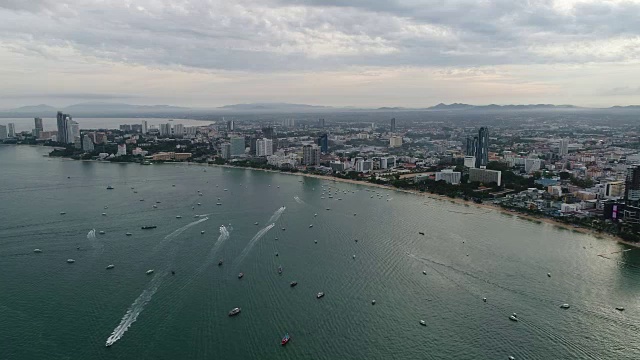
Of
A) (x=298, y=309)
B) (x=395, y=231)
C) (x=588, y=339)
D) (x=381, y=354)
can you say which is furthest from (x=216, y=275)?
(x=588, y=339)

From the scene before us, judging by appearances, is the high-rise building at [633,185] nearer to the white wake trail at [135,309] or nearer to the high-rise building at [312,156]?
the white wake trail at [135,309]

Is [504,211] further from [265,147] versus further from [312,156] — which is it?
[265,147]

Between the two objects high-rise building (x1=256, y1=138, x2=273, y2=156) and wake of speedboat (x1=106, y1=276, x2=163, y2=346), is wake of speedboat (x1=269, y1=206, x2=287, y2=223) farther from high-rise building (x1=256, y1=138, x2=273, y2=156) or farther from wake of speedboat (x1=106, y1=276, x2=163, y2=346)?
high-rise building (x1=256, y1=138, x2=273, y2=156)

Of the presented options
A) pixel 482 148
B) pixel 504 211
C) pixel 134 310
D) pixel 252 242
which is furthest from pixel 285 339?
pixel 482 148

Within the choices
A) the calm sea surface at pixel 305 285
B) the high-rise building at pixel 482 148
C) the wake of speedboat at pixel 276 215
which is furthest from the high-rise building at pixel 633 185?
the high-rise building at pixel 482 148

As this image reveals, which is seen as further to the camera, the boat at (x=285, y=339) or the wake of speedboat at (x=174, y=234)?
the wake of speedboat at (x=174, y=234)

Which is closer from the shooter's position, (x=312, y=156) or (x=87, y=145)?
(x=312, y=156)
